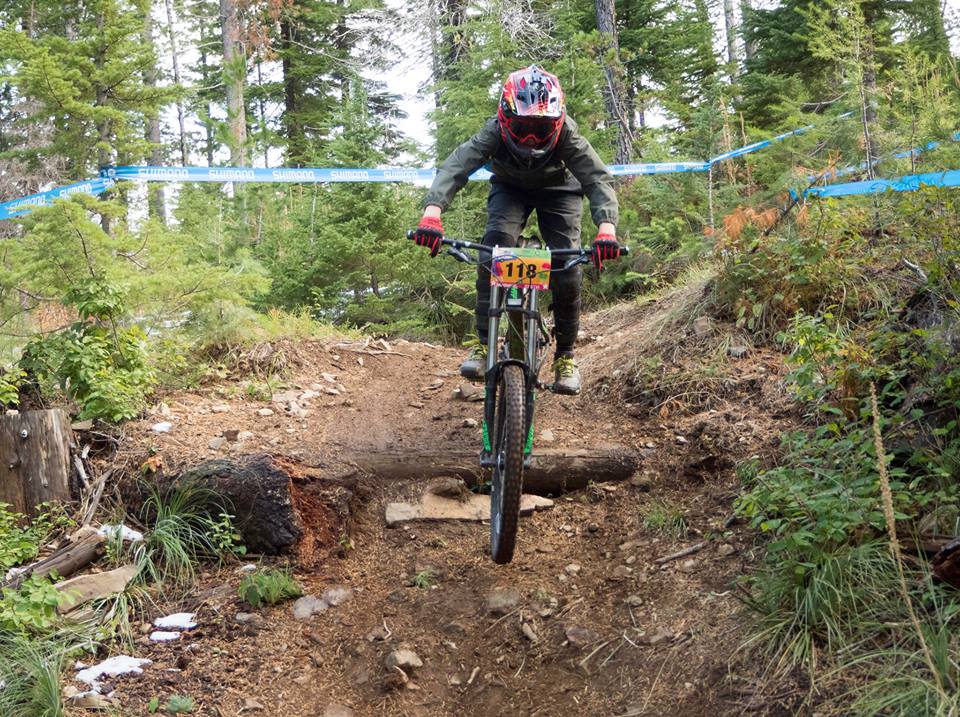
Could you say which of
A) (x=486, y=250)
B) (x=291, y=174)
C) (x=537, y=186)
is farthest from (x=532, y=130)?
(x=291, y=174)

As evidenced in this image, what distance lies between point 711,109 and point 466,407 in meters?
5.88

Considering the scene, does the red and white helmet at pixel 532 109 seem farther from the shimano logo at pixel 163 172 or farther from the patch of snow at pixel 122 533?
the shimano logo at pixel 163 172

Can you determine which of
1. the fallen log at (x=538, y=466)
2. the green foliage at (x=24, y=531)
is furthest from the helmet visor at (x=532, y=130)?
the green foliage at (x=24, y=531)

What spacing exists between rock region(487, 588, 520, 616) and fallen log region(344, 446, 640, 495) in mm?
1009

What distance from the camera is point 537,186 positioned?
473 cm

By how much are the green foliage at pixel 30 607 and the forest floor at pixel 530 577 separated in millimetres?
475

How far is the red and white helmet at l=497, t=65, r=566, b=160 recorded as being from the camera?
423 centimetres

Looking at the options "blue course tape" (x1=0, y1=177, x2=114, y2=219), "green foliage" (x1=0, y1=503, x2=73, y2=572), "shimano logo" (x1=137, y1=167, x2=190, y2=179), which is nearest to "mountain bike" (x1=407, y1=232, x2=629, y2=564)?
"green foliage" (x1=0, y1=503, x2=73, y2=572)

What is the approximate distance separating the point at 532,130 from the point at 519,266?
975 mm

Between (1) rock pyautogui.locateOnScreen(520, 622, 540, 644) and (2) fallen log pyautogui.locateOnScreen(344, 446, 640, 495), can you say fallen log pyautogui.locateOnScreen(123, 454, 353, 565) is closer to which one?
(2) fallen log pyautogui.locateOnScreen(344, 446, 640, 495)

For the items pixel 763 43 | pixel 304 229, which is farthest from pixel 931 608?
pixel 763 43

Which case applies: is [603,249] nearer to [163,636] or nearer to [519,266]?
[519,266]

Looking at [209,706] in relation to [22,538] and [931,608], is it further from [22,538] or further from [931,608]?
[931,608]

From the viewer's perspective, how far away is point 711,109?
31.2ft
